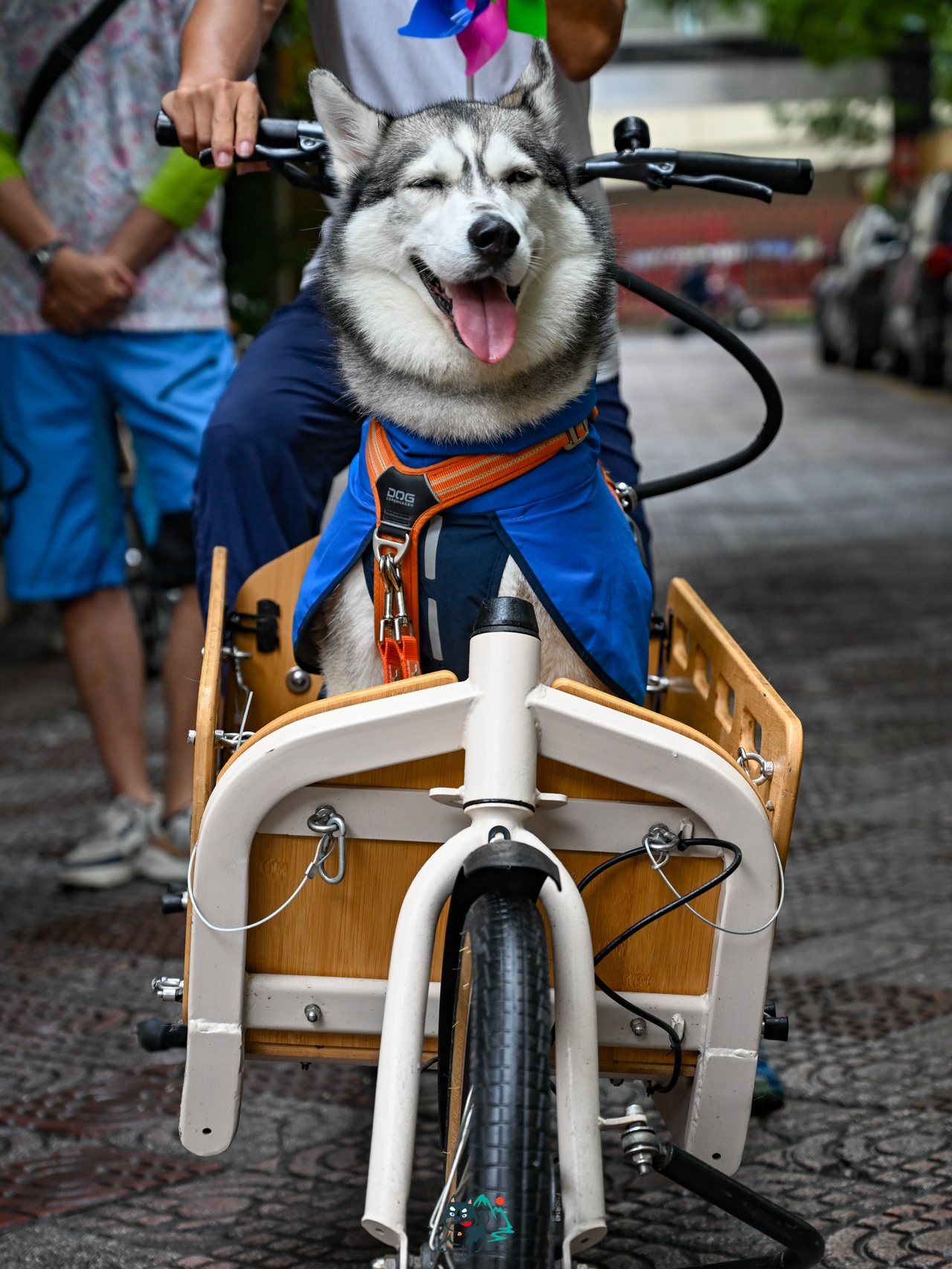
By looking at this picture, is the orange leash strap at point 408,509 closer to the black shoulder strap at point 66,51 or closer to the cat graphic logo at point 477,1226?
the cat graphic logo at point 477,1226

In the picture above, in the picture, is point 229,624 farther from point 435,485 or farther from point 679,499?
point 679,499

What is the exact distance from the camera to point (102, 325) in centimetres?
370

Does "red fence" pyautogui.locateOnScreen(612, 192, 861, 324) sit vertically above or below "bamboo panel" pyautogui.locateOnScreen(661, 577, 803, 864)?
above

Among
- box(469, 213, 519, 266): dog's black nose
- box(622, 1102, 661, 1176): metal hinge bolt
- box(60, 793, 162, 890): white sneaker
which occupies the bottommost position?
box(60, 793, 162, 890): white sneaker

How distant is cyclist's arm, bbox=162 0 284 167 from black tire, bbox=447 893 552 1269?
124cm

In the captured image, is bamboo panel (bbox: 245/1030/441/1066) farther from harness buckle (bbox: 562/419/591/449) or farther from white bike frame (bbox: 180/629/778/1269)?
harness buckle (bbox: 562/419/591/449)

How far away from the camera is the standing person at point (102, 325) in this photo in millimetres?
3658

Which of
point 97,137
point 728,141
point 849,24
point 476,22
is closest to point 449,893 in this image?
point 476,22

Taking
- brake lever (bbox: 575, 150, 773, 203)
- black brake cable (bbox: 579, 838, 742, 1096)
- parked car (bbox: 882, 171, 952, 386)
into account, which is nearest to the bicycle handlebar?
brake lever (bbox: 575, 150, 773, 203)

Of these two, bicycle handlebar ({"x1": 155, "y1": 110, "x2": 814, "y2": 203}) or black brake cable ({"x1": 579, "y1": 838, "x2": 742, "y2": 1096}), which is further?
bicycle handlebar ({"x1": 155, "y1": 110, "x2": 814, "y2": 203})

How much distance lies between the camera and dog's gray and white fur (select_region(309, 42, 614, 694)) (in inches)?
80.1

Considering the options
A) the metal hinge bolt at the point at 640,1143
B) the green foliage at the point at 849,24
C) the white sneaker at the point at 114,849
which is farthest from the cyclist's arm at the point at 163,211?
the green foliage at the point at 849,24

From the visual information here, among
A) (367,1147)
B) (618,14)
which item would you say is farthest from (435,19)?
(367,1147)

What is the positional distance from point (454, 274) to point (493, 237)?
0.29 feet
